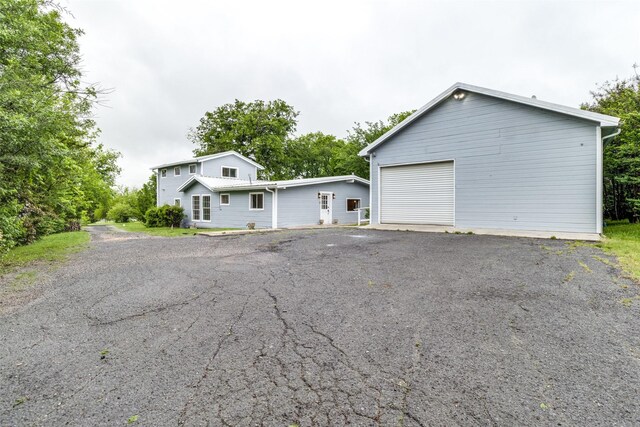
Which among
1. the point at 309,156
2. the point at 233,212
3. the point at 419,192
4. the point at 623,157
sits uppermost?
the point at 309,156

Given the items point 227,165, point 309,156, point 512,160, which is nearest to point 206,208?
point 227,165

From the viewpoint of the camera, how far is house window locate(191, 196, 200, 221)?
19.4 metres

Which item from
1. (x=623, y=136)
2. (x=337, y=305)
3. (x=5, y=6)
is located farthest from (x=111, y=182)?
(x=623, y=136)

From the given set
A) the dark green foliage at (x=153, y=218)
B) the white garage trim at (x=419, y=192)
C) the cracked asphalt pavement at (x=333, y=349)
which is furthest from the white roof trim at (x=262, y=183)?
the cracked asphalt pavement at (x=333, y=349)

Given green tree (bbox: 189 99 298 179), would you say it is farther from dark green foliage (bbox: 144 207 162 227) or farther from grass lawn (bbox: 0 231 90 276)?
grass lawn (bbox: 0 231 90 276)

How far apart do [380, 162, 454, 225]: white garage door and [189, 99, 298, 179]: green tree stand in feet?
69.7

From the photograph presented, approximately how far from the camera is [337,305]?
3.55 metres

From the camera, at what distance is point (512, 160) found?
31.5 ft

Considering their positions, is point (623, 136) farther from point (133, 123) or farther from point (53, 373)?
point (133, 123)

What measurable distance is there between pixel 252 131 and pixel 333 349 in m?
33.0

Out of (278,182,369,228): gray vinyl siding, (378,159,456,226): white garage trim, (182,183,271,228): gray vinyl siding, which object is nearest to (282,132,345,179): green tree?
(278,182,369,228): gray vinyl siding

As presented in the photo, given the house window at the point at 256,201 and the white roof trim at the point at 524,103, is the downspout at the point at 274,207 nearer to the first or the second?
the house window at the point at 256,201

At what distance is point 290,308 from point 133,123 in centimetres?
2491

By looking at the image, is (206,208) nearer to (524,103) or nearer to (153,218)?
(153,218)
